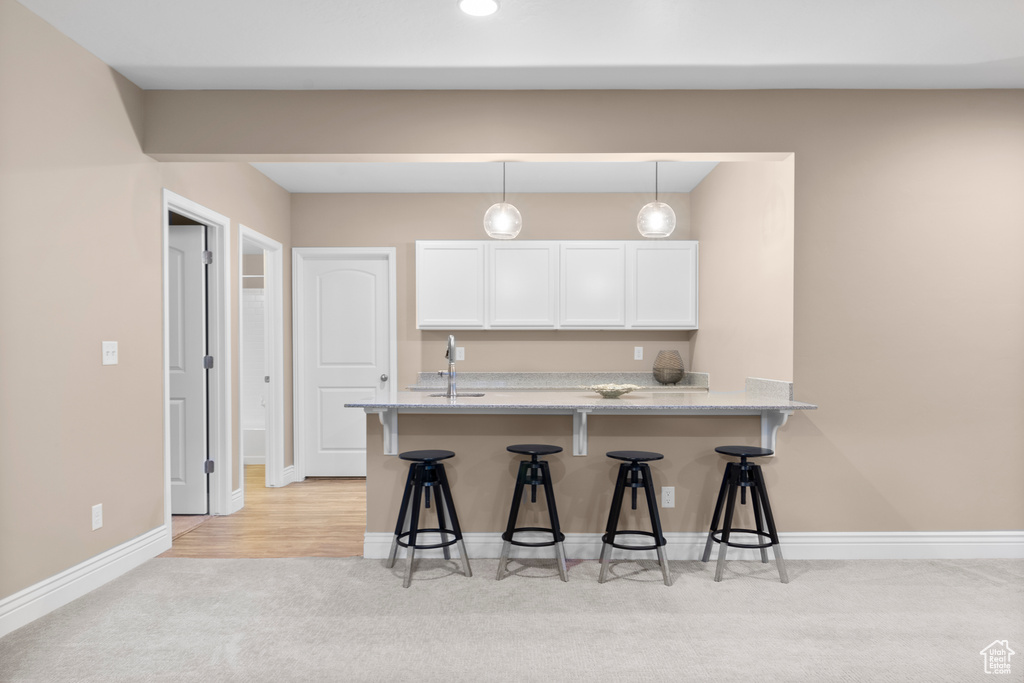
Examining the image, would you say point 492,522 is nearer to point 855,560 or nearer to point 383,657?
point 383,657

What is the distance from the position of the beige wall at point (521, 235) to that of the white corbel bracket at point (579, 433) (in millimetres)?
2035

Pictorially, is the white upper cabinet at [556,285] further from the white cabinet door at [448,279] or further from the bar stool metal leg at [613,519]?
the bar stool metal leg at [613,519]

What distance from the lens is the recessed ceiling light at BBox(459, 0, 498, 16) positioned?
260 cm

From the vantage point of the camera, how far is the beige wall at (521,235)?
18.1 feet

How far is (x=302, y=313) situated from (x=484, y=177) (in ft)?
6.34

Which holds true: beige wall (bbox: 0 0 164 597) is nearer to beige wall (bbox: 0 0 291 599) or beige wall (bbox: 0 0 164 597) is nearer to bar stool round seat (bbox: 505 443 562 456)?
beige wall (bbox: 0 0 291 599)

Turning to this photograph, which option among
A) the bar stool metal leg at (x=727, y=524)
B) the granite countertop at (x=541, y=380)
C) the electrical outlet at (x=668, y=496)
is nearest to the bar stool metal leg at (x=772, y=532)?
the bar stool metal leg at (x=727, y=524)

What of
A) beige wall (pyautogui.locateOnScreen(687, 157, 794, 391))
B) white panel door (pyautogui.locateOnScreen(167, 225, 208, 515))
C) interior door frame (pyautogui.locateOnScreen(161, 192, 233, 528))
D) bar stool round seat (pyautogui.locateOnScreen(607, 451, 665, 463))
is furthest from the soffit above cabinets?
bar stool round seat (pyautogui.locateOnScreen(607, 451, 665, 463))

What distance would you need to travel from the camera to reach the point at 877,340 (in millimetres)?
3535

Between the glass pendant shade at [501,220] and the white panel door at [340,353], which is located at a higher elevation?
the glass pendant shade at [501,220]

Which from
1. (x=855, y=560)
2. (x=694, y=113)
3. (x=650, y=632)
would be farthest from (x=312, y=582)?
(x=694, y=113)

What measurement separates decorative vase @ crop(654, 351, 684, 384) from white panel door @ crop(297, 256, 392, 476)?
224 cm

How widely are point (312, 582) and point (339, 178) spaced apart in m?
3.09

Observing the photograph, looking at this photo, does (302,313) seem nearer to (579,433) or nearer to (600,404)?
(579,433)
